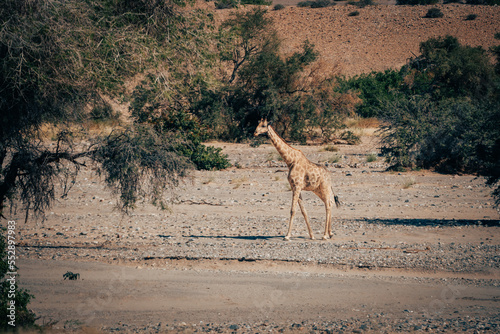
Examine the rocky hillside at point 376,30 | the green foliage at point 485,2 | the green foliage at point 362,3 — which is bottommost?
the rocky hillside at point 376,30

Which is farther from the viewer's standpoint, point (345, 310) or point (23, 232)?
point (23, 232)

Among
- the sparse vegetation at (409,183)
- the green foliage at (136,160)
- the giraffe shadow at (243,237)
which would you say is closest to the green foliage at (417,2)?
the sparse vegetation at (409,183)

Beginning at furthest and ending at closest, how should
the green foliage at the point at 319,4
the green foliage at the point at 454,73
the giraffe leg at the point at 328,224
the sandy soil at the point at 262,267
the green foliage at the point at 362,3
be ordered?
the green foliage at the point at 319,4, the green foliage at the point at 362,3, the green foliage at the point at 454,73, the giraffe leg at the point at 328,224, the sandy soil at the point at 262,267

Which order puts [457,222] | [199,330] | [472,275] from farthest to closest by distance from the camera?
[457,222] < [472,275] < [199,330]

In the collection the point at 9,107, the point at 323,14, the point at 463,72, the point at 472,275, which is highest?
the point at 323,14

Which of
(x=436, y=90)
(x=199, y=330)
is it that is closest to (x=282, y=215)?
(x=199, y=330)

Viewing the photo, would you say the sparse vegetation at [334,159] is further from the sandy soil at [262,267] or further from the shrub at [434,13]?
the shrub at [434,13]

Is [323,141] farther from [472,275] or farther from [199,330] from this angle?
[199,330]

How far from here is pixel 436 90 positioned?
31.7 metres

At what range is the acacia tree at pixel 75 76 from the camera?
6.84m

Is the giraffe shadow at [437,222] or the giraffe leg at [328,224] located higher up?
the giraffe leg at [328,224]

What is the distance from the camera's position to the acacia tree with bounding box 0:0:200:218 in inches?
269

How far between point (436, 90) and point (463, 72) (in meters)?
1.86

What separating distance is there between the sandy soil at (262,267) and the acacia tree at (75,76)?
1333 millimetres
